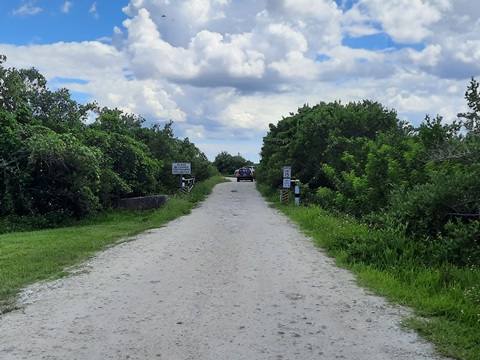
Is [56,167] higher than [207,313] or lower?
higher

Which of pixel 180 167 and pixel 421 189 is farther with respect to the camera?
pixel 180 167

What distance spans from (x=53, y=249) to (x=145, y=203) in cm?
954

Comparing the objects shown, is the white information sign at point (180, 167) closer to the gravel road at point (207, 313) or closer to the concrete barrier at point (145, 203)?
the concrete barrier at point (145, 203)

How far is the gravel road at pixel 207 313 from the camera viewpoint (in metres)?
4.45

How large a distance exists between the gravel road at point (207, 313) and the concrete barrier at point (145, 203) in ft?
33.0

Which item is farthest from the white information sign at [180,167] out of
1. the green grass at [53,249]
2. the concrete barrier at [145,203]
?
the green grass at [53,249]

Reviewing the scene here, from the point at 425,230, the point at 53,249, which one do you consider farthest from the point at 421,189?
the point at 53,249

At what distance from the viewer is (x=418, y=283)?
675 cm

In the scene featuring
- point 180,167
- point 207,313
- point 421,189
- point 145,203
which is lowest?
point 207,313

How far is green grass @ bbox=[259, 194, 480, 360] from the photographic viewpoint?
4797 mm

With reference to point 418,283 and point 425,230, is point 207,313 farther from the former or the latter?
point 425,230

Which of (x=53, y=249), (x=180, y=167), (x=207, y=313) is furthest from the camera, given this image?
(x=180, y=167)

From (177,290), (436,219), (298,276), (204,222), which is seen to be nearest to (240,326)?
(177,290)

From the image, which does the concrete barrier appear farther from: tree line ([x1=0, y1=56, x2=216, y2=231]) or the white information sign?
the white information sign
